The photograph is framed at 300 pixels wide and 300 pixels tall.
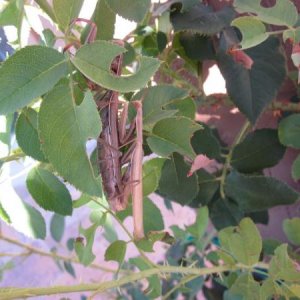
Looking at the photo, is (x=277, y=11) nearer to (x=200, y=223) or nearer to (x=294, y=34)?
(x=294, y=34)

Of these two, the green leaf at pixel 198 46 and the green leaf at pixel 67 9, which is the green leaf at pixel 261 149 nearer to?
the green leaf at pixel 198 46

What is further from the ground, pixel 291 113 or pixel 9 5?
pixel 9 5

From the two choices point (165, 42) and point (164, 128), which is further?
point (165, 42)

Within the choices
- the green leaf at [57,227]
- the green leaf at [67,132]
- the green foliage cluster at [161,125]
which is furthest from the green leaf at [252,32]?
the green leaf at [57,227]

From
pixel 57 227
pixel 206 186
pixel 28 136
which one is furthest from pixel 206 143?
pixel 57 227

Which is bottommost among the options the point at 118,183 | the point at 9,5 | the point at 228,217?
the point at 228,217

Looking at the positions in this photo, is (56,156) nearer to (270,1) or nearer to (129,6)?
(129,6)

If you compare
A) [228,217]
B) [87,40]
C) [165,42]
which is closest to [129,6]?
[87,40]
